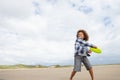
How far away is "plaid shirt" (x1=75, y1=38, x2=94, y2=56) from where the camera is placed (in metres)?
9.04

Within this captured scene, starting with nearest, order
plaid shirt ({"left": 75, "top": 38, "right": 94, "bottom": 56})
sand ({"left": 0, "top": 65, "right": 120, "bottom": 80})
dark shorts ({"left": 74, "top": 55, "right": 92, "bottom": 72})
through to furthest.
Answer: plaid shirt ({"left": 75, "top": 38, "right": 94, "bottom": 56}), dark shorts ({"left": 74, "top": 55, "right": 92, "bottom": 72}), sand ({"left": 0, "top": 65, "right": 120, "bottom": 80})

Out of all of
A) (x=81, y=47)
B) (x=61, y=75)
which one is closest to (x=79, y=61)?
(x=81, y=47)

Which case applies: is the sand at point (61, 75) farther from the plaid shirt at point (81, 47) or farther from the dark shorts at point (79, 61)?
the plaid shirt at point (81, 47)

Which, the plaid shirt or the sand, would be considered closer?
the plaid shirt

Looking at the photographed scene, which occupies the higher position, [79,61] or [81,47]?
[81,47]

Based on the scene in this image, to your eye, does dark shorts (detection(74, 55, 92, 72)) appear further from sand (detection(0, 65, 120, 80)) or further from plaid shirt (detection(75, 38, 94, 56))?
sand (detection(0, 65, 120, 80))

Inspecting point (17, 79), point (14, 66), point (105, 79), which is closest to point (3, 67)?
point (14, 66)

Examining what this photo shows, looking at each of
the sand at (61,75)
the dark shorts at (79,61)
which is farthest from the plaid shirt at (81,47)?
the sand at (61,75)

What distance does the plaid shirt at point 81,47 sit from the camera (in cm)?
904

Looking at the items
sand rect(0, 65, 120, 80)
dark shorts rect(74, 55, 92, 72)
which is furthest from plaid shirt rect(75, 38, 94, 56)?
sand rect(0, 65, 120, 80)

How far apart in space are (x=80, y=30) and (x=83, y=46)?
0.55 m

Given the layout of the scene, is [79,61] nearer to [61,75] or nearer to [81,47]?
[81,47]

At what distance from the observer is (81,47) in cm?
904

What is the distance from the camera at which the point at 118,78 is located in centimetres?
1012
